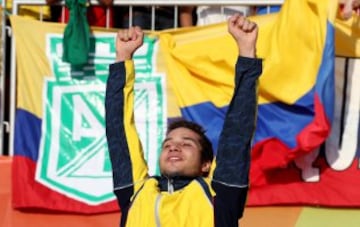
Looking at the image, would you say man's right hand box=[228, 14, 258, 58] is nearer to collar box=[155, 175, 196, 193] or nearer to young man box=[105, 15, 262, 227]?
young man box=[105, 15, 262, 227]

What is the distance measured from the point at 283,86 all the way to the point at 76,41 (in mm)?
1109

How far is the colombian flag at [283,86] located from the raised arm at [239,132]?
1.55 metres

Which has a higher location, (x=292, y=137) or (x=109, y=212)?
(x=292, y=137)

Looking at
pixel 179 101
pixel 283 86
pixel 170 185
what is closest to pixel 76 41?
pixel 179 101

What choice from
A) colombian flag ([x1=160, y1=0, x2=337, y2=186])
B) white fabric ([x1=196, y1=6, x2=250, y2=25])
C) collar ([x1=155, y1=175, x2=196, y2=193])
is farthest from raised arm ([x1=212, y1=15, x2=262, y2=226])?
white fabric ([x1=196, y1=6, x2=250, y2=25])

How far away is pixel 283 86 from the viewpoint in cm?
475

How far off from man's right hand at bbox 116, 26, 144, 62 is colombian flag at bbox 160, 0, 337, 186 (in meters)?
1.37

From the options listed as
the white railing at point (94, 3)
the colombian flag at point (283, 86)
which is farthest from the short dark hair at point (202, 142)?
the white railing at point (94, 3)

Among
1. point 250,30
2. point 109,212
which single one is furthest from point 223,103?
point 250,30

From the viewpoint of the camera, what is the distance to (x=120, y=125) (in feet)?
11.1

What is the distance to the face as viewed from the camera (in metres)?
3.22

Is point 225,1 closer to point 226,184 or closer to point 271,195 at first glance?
point 271,195

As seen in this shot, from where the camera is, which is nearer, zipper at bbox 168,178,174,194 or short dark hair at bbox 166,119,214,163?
zipper at bbox 168,178,174,194

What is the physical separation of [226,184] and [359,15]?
2.14 metres
